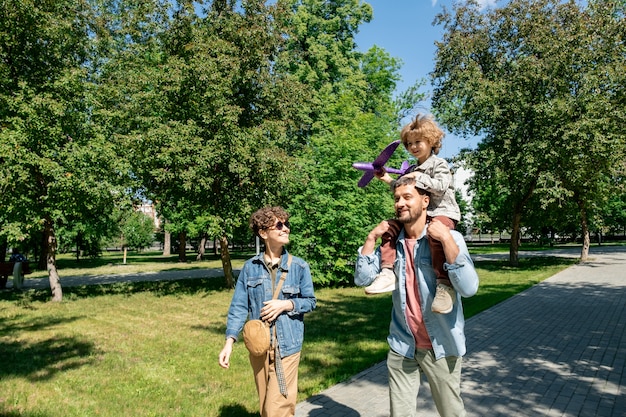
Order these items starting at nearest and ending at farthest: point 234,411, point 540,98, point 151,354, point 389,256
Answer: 1. point 389,256
2. point 234,411
3. point 151,354
4. point 540,98

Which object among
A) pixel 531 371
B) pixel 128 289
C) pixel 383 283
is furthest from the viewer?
pixel 128 289

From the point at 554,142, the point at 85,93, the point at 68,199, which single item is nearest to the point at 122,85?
the point at 85,93

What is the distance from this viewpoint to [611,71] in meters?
19.5

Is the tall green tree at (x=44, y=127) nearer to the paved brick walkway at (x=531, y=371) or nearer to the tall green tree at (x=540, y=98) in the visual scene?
the paved brick walkway at (x=531, y=371)

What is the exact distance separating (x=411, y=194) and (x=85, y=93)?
43.0 feet

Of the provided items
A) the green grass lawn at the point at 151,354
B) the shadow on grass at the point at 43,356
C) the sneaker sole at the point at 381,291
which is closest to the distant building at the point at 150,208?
the green grass lawn at the point at 151,354

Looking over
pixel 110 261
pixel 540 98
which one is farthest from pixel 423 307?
pixel 110 261

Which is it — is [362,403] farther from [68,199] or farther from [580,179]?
[580,179]

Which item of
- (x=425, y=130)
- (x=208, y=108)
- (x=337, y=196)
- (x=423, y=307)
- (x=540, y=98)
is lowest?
(x=423, y=307)

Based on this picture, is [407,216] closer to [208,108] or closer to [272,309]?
[272,309]

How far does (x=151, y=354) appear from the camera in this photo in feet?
24.1

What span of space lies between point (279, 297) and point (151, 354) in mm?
4986

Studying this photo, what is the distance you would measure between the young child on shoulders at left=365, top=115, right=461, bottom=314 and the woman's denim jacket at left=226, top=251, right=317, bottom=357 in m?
0.90

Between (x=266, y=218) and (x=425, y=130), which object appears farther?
(x=266, y=218)
